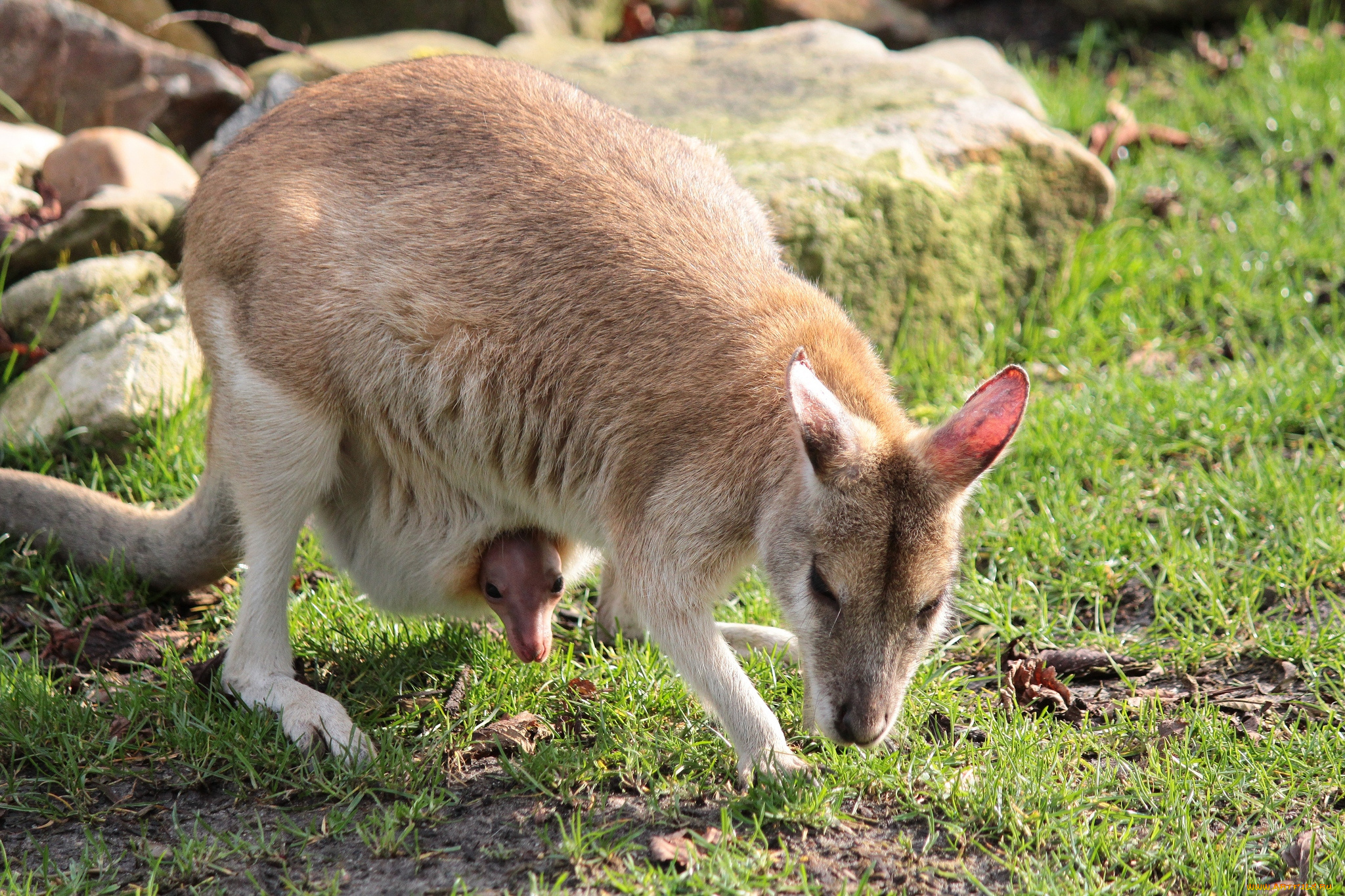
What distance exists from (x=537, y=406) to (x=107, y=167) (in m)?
3.43

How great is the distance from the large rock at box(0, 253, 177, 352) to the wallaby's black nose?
3520 mm

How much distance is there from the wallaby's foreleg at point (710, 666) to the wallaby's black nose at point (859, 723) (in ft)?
0.69

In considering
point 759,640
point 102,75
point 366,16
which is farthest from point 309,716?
point 366,16

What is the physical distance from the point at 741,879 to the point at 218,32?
7168 mm

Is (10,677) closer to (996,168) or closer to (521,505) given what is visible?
(521,505)

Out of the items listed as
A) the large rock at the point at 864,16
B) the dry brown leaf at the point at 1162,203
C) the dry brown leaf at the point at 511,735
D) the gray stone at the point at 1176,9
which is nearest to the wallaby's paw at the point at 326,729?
the dry brown leaf at the point at 511,735

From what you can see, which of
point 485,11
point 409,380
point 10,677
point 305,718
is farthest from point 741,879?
point 485,11

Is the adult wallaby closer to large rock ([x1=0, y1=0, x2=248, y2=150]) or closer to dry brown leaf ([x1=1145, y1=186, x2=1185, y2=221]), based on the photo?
large rock ([x1=0, y1=0, x2=248, y2=150])

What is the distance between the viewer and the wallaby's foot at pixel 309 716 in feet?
11.7

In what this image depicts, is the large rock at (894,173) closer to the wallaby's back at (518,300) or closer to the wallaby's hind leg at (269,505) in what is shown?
the wallaby's back at (518,300)

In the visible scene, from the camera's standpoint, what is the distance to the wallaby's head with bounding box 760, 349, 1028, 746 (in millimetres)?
3162

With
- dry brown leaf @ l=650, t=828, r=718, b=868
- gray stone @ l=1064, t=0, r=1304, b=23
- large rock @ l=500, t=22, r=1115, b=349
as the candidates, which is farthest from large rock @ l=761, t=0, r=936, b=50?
dry brown leaf @ l=650, t=828, r=718, b=868

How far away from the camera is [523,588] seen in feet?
13.0

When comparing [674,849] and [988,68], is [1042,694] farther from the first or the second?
[988,68]
